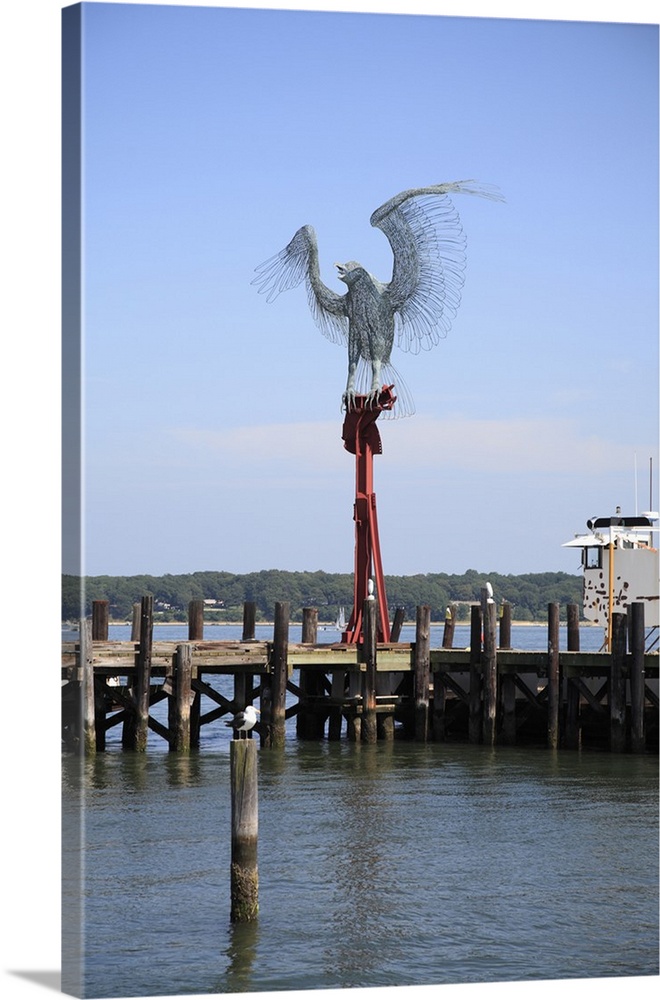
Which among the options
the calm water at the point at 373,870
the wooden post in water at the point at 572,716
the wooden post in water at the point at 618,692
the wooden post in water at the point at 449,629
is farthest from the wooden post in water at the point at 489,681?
the wooden post in water at the point at 449,629

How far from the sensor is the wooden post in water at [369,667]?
886 inches

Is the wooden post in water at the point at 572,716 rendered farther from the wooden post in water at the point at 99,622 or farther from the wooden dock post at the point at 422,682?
the wooden post in water at the point at 99,622

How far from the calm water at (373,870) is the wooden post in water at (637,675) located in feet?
1.29

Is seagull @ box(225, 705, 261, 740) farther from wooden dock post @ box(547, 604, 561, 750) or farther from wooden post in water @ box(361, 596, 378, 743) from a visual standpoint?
wooden post in water @ box(361, 596, 378, 743)

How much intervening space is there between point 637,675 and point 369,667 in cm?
396

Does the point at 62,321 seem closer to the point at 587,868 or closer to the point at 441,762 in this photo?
the point at 587,868

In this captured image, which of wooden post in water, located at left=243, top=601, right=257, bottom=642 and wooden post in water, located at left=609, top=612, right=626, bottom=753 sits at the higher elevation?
wooden post in water, located at left=243, top=601, right=257, bottom=642

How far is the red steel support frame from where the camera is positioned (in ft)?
77.3

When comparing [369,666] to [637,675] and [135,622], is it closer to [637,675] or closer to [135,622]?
[637,675]

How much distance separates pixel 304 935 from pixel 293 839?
411cm

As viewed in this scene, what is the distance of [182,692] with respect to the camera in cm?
2081

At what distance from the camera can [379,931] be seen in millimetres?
11156

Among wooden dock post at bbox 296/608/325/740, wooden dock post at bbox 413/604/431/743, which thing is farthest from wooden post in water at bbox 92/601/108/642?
wooden dock post at bbox 413/604/431/743

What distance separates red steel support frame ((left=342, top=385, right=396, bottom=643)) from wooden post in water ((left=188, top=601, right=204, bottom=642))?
2.56 meters
